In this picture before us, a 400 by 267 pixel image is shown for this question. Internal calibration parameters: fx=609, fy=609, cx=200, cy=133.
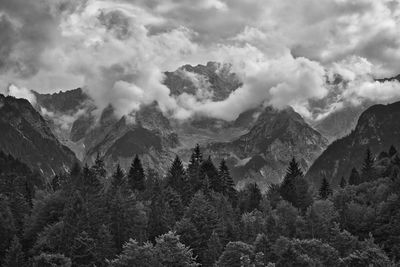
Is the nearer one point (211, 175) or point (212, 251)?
point (212, 251)

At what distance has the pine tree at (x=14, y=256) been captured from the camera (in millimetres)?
111125

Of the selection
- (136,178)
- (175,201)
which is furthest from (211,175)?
(136,178)

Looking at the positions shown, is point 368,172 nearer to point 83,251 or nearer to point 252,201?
point 252,201

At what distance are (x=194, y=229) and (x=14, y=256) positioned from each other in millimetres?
34031

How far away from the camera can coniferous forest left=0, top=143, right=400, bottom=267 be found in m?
89.2

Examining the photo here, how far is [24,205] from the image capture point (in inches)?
5851

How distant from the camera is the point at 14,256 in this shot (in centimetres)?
11281

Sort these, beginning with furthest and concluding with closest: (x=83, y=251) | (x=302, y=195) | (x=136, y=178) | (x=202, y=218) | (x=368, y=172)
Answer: (x=368, y=172), (x=136, y=178), (x=302, y=195), (x=202, y=218), (x=83, y=251)

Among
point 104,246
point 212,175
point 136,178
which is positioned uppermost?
point 136,178

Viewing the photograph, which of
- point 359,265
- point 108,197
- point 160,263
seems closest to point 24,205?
Answer: point 108,197

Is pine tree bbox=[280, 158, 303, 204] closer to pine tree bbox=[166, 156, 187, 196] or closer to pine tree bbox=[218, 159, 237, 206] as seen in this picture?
pine tree bbox=[218, 159, 237, 206]

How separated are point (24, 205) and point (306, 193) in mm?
69903

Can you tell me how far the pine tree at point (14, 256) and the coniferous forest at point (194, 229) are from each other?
0.68 ft

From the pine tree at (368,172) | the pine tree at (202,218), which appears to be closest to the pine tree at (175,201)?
the pine tree at (202,218)
